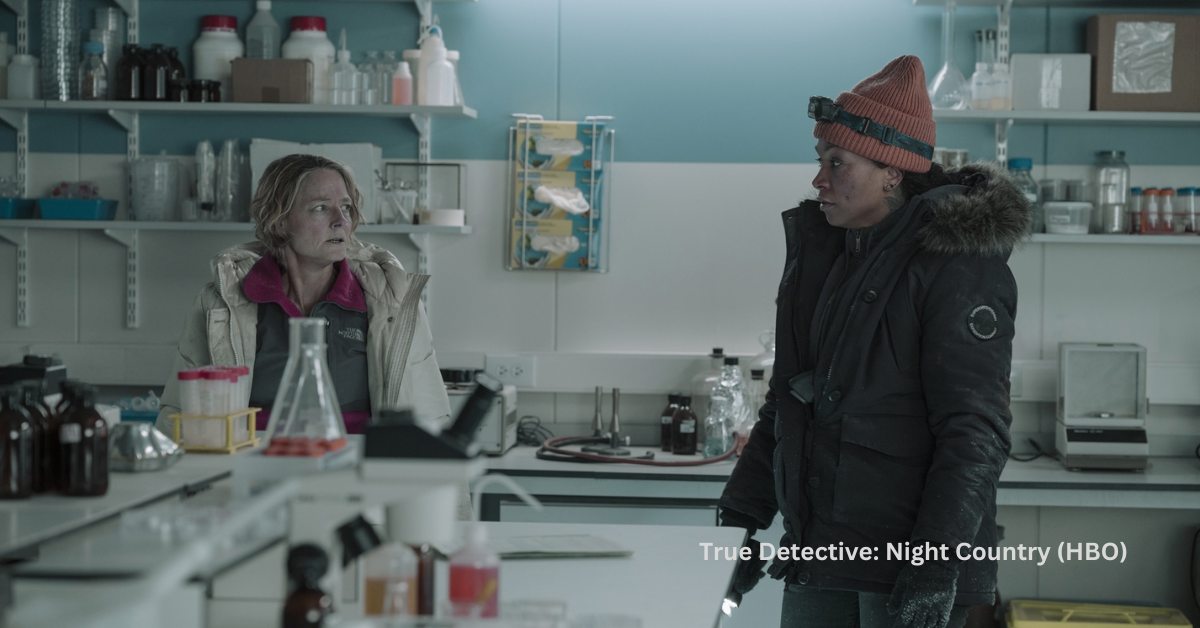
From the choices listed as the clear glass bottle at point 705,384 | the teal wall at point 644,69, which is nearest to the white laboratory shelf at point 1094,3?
the teal wall at point 644,69

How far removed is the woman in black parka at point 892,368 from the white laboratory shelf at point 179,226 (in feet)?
5.44

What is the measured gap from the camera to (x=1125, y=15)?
325cm

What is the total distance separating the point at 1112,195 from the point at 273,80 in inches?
109

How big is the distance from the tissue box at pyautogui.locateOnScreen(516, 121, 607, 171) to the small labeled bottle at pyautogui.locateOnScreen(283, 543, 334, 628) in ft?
8.85

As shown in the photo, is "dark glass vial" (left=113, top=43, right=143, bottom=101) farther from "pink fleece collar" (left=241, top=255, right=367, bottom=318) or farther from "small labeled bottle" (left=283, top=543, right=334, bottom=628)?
"small labeled bottle" (left=283, top=543, right=334, bottom=628)

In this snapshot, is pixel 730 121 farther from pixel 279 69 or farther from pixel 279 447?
pixel 279 447

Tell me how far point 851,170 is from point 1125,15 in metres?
1.92

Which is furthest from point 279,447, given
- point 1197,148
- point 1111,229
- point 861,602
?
point 1197,148

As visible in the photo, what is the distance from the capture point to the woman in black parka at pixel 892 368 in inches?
→ 66.9

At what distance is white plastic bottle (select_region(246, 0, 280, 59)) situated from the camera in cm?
352

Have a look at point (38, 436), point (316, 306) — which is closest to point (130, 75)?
point (316, 306)

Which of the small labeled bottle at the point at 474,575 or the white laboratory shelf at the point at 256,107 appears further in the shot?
the white laboratory shelf at the point at 256,107

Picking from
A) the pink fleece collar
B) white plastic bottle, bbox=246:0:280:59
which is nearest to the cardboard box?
the pink fleece collar

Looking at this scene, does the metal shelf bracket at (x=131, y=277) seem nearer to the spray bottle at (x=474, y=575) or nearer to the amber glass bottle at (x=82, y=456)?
the amber glass bottle at (x=82, y=456)
